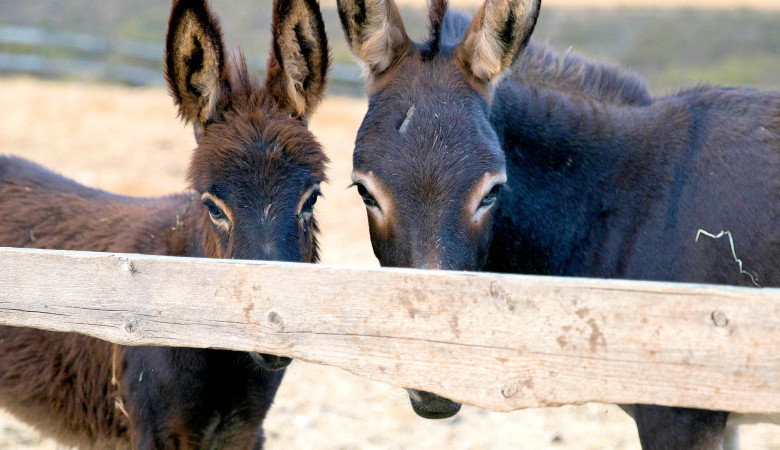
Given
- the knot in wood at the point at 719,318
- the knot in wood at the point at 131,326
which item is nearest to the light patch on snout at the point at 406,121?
the knot in wood at the point at 131,326

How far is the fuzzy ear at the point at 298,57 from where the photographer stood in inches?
123

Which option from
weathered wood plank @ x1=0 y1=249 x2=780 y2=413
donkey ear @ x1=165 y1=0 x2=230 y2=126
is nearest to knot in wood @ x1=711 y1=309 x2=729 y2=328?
weathered wood plank @ x1=0 y1=249 x2=780 y2=413

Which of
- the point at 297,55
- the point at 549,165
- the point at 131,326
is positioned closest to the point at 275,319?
the point at 131,326

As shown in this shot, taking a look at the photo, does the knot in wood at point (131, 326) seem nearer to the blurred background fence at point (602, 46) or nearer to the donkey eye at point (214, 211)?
the donkey eye at point (214, 211)

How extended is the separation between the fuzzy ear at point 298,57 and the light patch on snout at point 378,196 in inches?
23.8

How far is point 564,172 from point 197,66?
5.83 ft

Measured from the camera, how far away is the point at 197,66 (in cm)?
312

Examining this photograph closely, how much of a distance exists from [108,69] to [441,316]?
2282 cm

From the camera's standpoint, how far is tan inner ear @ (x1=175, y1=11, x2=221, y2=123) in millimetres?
3029

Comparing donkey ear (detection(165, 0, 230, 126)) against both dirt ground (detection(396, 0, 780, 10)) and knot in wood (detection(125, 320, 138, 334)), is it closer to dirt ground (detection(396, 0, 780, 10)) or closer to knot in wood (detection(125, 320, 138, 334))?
knot in wood (detection(125, 320, 138, 334))

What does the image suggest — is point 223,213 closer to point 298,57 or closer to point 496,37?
point 298,57

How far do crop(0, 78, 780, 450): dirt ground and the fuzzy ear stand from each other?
1.43 m

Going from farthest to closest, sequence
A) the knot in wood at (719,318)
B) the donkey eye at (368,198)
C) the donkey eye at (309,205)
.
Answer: the donkey eye at (309,205), the donkey eye at (368,198), the knot in wood at (719,318)

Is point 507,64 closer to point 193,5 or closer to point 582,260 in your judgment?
point 582,260
